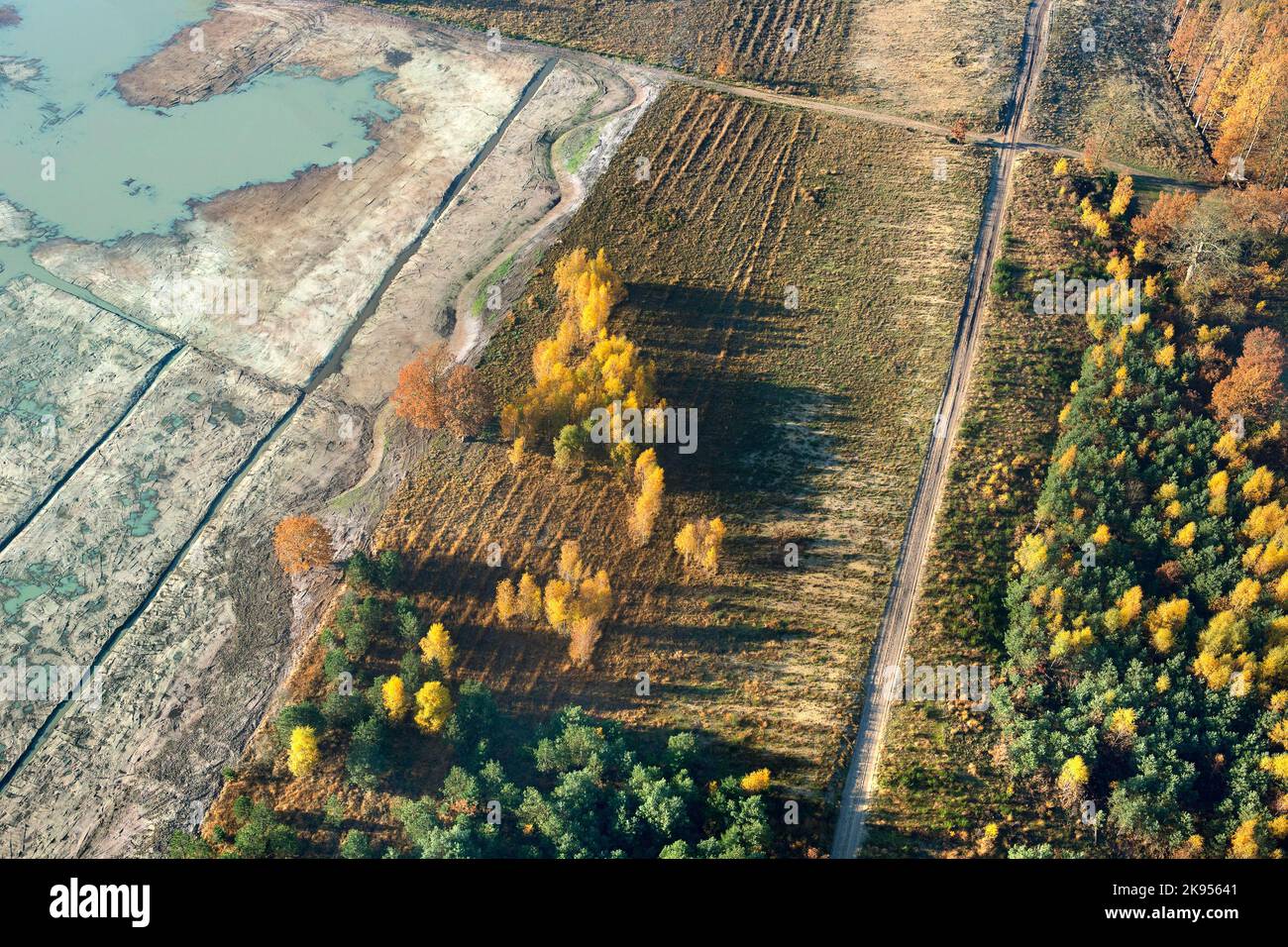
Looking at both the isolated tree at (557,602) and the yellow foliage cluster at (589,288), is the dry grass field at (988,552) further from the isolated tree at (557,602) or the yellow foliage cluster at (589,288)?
the yellow foliage cluster at (589,288)

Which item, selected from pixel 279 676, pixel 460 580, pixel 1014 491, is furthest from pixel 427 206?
pixel 1014 491

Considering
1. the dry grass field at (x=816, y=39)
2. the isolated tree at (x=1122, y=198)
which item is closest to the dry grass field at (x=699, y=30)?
the dry grass field at (x=816, y=39)

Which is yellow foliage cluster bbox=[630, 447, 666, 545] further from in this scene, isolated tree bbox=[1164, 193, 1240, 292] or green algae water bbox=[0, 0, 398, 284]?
green algae water bbox=[0, 0, 398, 284]

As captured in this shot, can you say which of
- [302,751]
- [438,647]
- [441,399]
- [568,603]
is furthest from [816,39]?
[302,751]

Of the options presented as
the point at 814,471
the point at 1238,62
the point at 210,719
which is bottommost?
the point at 210,719

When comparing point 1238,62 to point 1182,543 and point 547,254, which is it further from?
point 547,254

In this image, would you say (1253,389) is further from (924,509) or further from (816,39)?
(816,39)
